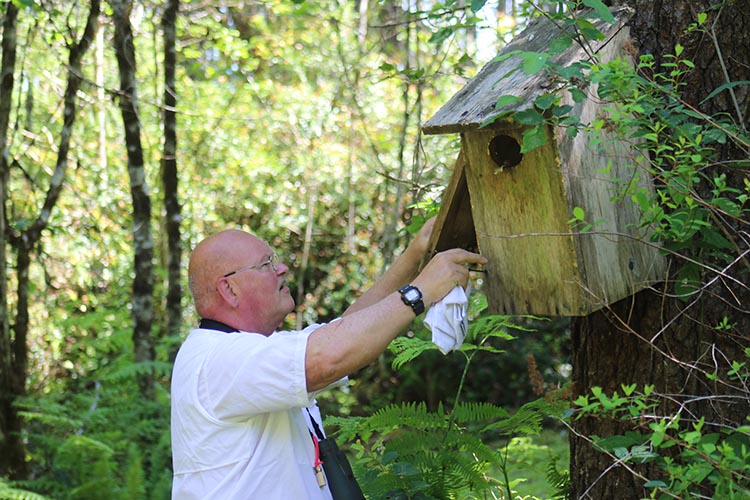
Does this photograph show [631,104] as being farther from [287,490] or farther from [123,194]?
[123,194]

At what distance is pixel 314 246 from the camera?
452 inches

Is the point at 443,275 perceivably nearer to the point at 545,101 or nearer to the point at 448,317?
the point at 448,317

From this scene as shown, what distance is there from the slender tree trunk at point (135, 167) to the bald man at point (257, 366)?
4107mm

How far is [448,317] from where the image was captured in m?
2.51

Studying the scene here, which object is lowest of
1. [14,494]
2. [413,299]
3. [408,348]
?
[14,494]

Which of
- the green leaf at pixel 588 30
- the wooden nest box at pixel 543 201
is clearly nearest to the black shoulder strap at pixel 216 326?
the wooden nest box at pixel 543 201

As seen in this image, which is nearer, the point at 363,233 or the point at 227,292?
the point at 227,292

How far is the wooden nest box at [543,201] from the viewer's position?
8.05ft

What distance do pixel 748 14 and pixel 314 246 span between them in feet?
29.6

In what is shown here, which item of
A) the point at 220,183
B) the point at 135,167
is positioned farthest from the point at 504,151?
the point at 220,183

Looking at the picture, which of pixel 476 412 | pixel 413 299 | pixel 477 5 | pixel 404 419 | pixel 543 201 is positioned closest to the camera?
pixel 477 5

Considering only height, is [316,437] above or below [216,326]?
below

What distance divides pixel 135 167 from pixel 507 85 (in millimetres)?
4703

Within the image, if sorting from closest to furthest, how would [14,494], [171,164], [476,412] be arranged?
[476,412]
[14,494]
[171,164]
